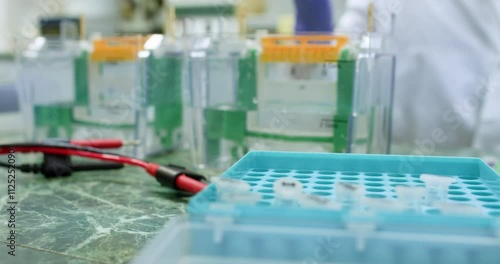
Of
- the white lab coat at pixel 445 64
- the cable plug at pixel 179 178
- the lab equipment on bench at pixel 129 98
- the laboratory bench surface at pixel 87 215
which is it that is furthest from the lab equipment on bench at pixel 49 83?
the white lab coat at pixel 445 64

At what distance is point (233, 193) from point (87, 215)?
0.20 m

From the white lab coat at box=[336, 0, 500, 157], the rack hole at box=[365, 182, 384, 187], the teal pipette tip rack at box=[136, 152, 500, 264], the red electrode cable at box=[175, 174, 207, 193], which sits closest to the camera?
the teal pipette tip rack at box=[136, 152, 500, 264]

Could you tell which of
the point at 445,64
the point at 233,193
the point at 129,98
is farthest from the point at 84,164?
the point at 445,64

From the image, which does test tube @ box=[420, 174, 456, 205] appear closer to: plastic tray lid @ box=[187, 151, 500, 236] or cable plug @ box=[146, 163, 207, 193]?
plastic tray lid @ box=[187, 151, 500, 236]

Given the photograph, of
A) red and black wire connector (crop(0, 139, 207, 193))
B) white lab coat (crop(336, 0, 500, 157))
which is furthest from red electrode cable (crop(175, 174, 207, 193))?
white lab coat (crop(336, 0, 500, 157))

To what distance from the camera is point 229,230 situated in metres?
0.26

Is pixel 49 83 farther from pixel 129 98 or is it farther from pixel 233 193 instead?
pixel 233 193

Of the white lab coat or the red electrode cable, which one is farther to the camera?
the white lab coat

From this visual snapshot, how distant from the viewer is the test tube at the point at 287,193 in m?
0.28

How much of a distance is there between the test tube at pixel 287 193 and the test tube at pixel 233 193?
0.5 inches

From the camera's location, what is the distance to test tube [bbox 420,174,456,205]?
305 millimetres

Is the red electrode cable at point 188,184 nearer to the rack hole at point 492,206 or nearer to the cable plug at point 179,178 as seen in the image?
the cable plug at point 179,178

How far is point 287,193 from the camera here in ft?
0.94

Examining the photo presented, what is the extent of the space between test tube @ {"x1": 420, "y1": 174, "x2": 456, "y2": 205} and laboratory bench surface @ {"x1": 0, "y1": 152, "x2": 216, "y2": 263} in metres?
0.19
